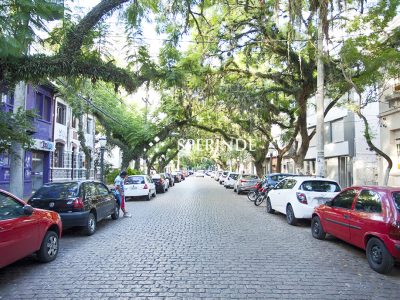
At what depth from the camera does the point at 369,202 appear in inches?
288

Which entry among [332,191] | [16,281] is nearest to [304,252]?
[332,191]

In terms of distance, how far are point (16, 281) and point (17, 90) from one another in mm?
7103

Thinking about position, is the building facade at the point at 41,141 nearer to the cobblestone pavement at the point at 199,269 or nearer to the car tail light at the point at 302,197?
the cobblestone pavement at the point at 199,269

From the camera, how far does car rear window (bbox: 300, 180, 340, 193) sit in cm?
1157

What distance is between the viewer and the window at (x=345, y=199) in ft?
26.4

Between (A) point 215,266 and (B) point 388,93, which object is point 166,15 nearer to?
(A) point 215,266

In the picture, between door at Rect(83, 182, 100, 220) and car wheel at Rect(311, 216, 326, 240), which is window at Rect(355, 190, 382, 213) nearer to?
car wheel at Rect(311, 216, 326, 240)

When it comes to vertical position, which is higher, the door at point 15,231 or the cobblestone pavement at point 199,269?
the door at point 15,231

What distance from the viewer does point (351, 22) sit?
14758mm

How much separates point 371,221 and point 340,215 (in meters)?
1.35

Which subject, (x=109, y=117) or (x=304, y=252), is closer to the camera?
(x=304, y=252)

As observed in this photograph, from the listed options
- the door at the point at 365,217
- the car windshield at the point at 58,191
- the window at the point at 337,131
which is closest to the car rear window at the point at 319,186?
the door at the point at 365,217

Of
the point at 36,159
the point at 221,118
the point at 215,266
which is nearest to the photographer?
the point at 215,266

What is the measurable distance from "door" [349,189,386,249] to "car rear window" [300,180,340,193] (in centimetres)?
382
